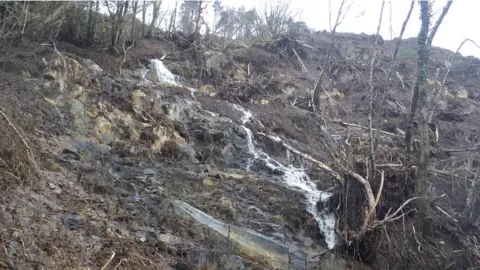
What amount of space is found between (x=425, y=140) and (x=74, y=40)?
12.2m

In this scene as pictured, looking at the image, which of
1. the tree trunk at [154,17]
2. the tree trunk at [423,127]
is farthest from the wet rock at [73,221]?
the tree trunk at [154,17]

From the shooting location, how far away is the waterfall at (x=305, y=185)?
8.16 meters

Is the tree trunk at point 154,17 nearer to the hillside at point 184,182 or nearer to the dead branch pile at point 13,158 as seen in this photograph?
the hillside at point 184,182

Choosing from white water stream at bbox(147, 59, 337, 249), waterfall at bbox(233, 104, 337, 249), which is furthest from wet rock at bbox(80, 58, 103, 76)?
waterfall at bbox(233, 104, 337, 249)

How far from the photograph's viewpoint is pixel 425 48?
885 centimetres

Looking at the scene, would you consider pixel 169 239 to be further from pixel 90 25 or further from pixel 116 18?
pixel 116 18

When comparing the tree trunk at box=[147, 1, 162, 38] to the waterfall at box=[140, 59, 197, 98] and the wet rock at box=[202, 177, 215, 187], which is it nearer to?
the waterfall at box=[140, 59, 197, 98]

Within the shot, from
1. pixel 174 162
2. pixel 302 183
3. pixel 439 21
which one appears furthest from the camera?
pixel 302 183

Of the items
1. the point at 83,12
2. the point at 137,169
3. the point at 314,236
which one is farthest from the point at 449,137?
the point at 83,12

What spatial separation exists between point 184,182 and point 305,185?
357 cm

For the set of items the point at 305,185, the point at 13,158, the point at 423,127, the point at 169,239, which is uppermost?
A: the point at 423,127

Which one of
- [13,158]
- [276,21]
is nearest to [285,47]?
[276,21]

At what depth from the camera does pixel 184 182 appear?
8320 millimetres

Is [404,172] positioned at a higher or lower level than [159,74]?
lower
